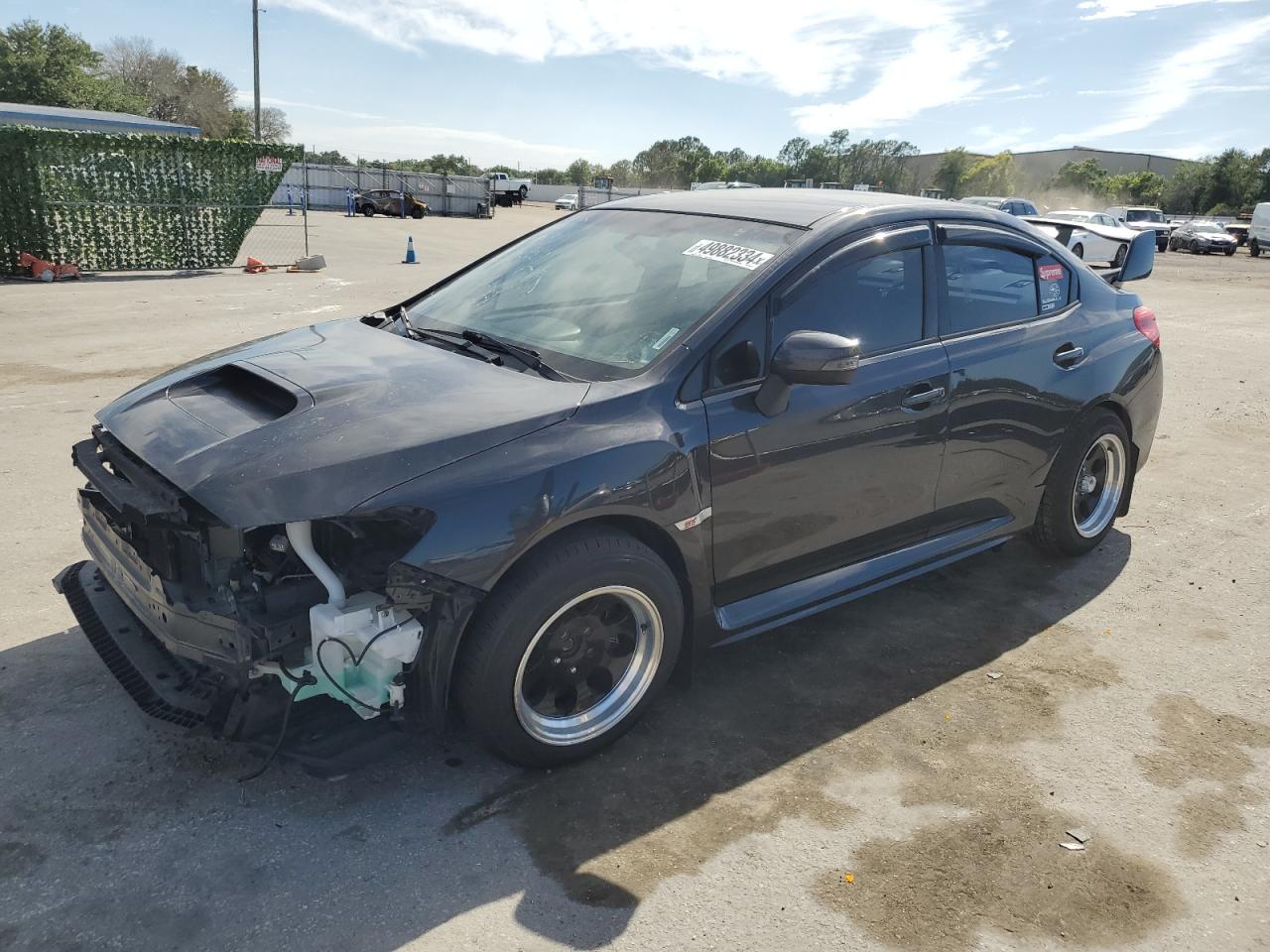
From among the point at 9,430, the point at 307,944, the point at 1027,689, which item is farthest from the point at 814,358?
the point at 9,430

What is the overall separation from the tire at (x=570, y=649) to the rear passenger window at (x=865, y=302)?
105 centimetres

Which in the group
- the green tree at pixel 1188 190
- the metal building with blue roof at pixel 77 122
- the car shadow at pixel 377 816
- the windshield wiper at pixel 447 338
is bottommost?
the car shadow at pixel 377 816

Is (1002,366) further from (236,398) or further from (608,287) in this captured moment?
(236,398)

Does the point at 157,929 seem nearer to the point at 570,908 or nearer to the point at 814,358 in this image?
the point at 570,908

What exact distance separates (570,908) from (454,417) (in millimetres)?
1414

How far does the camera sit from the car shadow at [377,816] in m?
2.38

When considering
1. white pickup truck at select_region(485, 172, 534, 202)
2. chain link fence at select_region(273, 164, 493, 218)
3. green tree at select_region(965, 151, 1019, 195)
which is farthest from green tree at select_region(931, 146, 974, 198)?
chain link fence at select_region(273, 164, 493, 218)

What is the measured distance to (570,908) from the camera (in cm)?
245

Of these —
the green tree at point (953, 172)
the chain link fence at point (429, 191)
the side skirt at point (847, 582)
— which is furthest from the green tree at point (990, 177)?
the side skirt at point (847, 582)

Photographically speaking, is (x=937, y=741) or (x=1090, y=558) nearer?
(x=937, y=741)

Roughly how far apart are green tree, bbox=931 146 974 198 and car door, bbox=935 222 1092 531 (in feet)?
297

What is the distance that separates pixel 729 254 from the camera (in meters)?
3.47

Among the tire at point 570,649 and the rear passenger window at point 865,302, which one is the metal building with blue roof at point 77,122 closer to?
the rear passenger window at point 865,302

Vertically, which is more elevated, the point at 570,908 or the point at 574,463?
the point at 574,463
